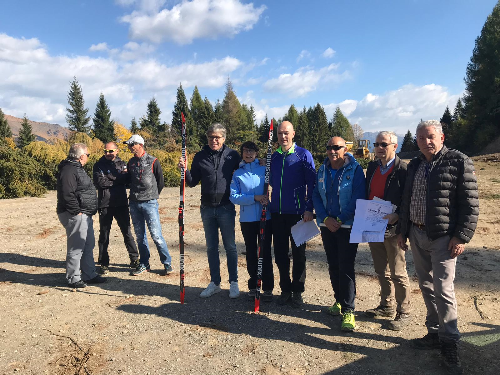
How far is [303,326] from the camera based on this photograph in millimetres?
3914

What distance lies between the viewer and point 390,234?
361 cm

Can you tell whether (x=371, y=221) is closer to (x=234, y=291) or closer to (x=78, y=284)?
(x=234, y=291)

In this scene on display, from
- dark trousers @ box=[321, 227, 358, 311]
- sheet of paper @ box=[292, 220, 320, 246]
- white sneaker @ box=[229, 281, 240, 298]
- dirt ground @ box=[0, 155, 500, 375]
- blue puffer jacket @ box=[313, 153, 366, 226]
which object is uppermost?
blue puffer jacket @ box=[313, 153, 366, 226]

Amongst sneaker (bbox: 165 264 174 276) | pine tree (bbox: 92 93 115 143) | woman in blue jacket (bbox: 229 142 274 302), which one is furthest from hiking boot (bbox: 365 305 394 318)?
pine tree (bbox: 92 93 115 143)

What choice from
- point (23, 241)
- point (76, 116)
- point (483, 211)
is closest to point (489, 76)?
point (483, 211)

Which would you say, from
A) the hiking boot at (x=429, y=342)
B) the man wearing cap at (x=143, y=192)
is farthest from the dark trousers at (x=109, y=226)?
the hiking boot at (x=429, y=342)

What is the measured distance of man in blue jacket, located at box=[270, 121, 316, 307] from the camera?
4129 millimetres

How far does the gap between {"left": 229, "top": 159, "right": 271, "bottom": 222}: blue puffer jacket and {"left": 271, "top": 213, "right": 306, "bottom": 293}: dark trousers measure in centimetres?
22

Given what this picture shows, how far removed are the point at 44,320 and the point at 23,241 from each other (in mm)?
4725

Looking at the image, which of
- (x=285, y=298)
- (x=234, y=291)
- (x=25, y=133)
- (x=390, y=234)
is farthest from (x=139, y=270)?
(x=25, y=133)

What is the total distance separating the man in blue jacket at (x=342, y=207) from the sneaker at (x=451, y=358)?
94 cm

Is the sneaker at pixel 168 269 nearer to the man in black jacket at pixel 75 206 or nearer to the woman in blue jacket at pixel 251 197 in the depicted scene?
the man in black jacket at pixel 75 206

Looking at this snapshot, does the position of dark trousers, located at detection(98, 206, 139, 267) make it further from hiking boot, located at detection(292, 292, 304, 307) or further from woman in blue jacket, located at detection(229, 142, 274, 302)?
hiking boot, located at detection(292, 292, 304, 307)

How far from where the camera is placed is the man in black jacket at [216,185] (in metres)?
4.48
